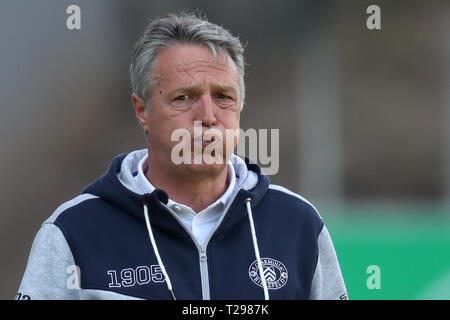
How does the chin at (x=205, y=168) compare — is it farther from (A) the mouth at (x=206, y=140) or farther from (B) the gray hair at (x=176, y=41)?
(B) the gray hair at (x=176, y=41)

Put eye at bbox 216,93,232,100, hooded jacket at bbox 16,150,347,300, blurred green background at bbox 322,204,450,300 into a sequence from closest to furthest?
hooded jacket at bbox 16,150,347,300 < eye at bbox 216,93,232,100 < blurred green background at bbox 322,204,450,300

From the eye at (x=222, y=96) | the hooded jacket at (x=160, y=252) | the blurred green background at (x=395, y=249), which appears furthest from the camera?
the blurred green background at (x=395, y=249)

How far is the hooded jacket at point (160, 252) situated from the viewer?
65.8 inches

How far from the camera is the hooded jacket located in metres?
1.67

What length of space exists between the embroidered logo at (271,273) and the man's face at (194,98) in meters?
0.23

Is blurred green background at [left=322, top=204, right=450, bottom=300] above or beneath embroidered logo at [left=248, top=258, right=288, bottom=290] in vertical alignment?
beneath

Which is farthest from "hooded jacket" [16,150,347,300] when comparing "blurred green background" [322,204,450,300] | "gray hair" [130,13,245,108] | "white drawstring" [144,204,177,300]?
"blurred green background" [322,204,450,300]

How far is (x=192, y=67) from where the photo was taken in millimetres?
1747

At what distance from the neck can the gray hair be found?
0.57 feet

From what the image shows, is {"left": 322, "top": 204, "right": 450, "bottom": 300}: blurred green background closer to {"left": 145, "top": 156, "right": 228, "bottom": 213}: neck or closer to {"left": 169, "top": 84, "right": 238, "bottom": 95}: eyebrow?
{"left": 145, "top": 156, "right": 228, "bottom": 213}: neck

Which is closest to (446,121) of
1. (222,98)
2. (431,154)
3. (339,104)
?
(431,154)

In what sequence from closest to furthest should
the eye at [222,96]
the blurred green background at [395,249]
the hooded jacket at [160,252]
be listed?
1. the hooded jacket at [160,252]
2. the eye at [222,96]
3. the blurred green background at [395,249]

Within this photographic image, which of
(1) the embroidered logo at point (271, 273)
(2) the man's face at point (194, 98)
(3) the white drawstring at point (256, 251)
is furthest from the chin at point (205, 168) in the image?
(1) the embroidered logo at point (271, 273)

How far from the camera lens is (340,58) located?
6.27m
